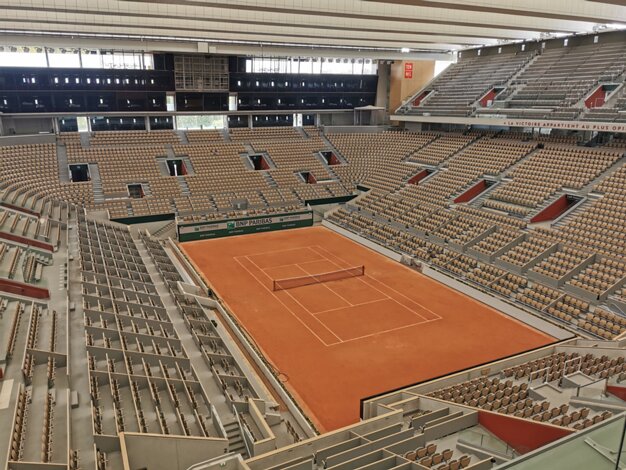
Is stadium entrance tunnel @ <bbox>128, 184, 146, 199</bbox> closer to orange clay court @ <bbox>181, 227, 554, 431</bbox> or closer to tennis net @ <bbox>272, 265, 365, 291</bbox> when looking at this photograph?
orange clay court @ <bbox>181, 227, 554, 431</bbox>

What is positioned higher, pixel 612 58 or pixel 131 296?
pixel 612 58

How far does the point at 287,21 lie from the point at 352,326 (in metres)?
15.6

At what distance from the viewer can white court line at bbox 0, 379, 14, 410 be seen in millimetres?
9009

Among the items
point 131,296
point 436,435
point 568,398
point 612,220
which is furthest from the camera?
point 612,220

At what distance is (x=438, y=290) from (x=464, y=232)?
5.03 metres

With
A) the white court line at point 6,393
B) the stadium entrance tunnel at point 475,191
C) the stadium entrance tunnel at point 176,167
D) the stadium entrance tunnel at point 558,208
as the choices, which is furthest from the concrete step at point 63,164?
the stadium entrance tunnel at point 558,208

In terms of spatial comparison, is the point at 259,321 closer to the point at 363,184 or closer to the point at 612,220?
the point at 612,220

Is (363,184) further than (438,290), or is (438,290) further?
(363,184)

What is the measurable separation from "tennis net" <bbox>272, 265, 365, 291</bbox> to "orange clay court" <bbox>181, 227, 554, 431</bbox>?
344mm

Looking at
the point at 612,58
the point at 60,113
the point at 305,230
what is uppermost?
the point at 612,58

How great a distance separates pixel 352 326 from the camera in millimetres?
17234

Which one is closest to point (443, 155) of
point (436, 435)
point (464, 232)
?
point (464, 232)

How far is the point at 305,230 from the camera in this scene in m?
31.1

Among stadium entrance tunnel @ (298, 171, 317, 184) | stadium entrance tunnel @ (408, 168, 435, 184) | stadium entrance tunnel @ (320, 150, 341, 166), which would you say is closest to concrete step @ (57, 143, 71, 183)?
stadium entrance tunnel @ (298, 171, 317, 184)
